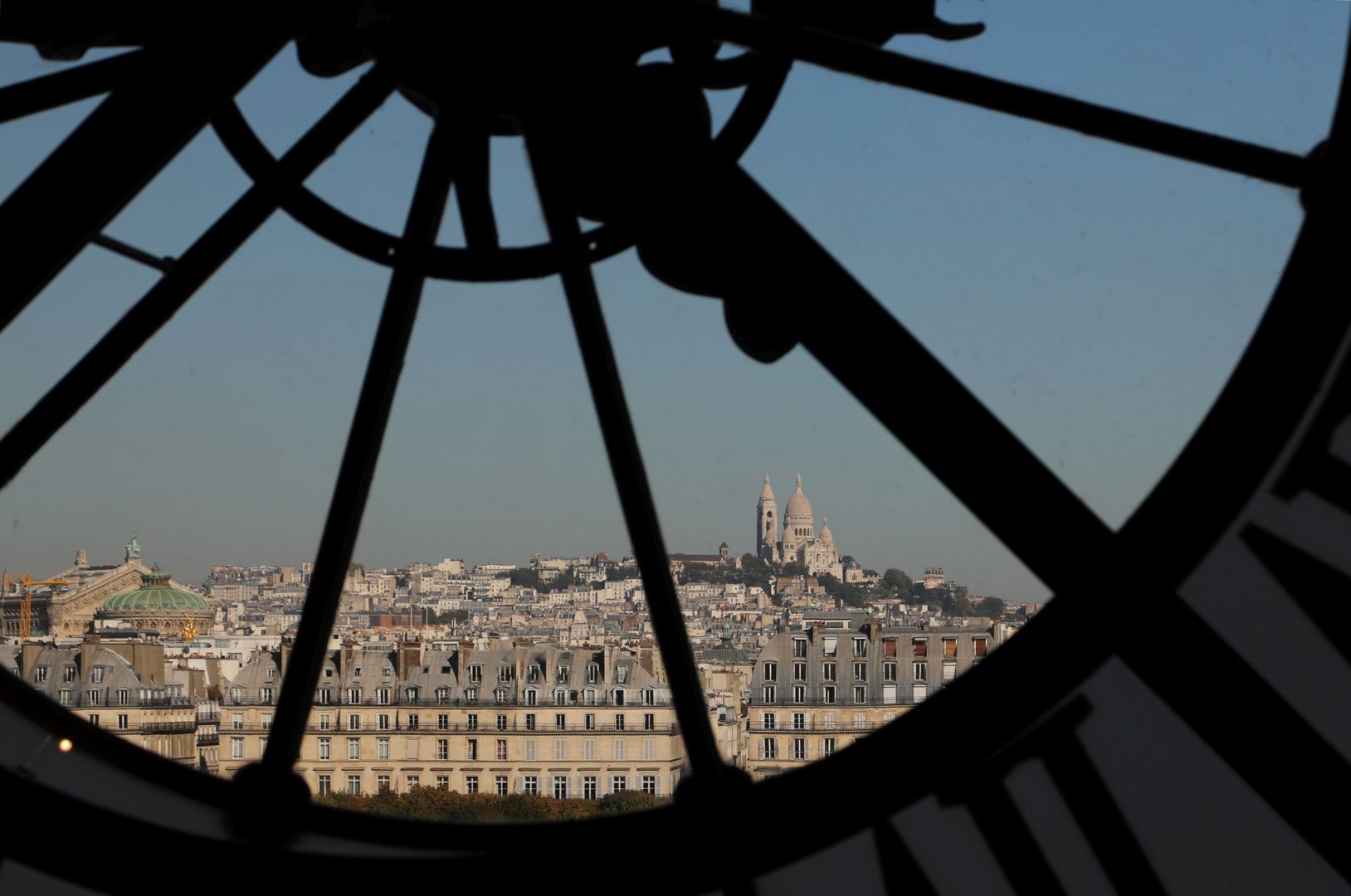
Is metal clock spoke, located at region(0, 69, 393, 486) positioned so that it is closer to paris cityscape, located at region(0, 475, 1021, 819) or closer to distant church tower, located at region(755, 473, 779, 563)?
paris cityscape, located at region(0, 475, 1021, 819)

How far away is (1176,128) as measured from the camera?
6.96ft

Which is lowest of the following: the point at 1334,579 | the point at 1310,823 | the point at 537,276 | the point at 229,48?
the point at 1310,823

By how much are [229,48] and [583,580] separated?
10156cm

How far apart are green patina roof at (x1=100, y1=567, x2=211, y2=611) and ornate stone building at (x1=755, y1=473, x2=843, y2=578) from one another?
28.7m

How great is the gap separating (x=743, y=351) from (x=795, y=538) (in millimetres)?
90955

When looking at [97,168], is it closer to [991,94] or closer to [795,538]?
[991,94]

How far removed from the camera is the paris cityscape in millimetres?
42438

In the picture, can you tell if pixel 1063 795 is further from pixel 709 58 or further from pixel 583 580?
pixel 583 580

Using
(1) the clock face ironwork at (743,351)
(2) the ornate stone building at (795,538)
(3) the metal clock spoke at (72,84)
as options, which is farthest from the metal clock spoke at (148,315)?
(2) the ornate stone building at (795,538)

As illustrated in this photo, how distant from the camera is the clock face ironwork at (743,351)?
1786mm

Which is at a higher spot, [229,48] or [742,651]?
[742,651]

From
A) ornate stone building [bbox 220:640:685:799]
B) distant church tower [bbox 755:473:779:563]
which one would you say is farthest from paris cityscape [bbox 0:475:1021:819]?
distant church tower [bbox 755:473:779:563]

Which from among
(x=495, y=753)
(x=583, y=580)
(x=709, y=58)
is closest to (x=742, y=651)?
(x=495, y=753)

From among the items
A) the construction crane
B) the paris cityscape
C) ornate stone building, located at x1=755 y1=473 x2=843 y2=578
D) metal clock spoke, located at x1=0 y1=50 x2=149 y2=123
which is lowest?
metal clock spoke, located at x1=0 y1=50 x2=149 y2=123
